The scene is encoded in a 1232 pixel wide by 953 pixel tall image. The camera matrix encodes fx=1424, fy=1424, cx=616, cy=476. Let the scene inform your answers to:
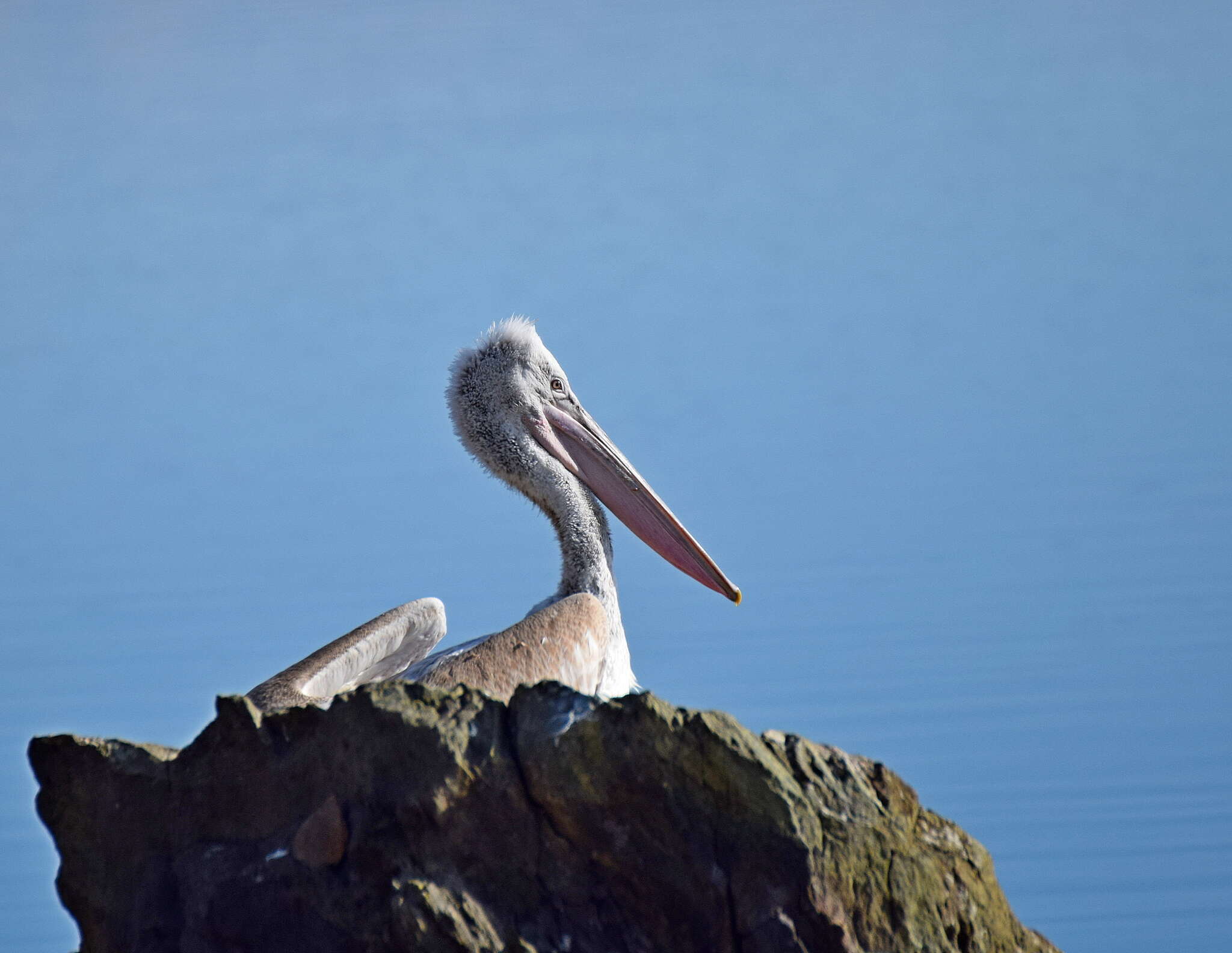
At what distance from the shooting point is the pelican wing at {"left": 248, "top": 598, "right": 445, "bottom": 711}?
4.40 metres

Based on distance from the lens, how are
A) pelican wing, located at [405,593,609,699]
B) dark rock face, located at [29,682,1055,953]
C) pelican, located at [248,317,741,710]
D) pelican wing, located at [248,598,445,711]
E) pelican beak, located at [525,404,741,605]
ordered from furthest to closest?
pelican beak, located at [525,404,741,605], pelican, located at [248,317,741,710], pelican wing, located at [248,598,445,711], pelican wing, located at [405,593,609,699], dark rock face, located at [29,682,1055,953]

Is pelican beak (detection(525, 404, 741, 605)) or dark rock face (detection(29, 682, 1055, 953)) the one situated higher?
pelican beak (detection(525, 404, 741, 605))

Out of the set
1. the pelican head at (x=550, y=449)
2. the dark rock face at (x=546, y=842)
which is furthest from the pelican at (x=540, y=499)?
the dark rock face at (x=546, y=842)

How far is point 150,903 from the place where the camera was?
273 centimetres

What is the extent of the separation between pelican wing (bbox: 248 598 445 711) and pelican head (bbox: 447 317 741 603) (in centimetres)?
62

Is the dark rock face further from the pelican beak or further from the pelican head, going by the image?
the pelican beak

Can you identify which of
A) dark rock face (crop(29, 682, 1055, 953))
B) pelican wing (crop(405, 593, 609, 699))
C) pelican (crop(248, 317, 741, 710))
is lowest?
dark rock face (crop(29, 682, 1055, 953))

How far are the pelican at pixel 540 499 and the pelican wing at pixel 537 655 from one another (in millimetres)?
86

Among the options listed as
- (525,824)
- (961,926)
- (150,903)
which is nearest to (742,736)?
(525,824)

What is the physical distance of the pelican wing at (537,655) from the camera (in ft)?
12.7

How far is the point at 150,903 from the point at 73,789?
0.29 m

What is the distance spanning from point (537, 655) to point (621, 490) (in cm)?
159

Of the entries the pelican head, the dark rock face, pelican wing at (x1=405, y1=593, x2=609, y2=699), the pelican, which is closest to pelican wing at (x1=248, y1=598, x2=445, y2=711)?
the pelican

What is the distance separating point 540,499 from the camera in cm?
528
